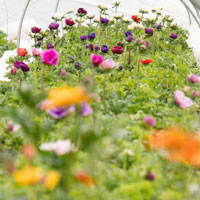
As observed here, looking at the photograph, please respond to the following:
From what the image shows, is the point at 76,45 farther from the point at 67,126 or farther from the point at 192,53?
the point at 67,126

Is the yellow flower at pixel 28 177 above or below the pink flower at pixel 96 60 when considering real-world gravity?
above

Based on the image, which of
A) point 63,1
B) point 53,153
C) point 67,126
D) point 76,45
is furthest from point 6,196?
point 63,1

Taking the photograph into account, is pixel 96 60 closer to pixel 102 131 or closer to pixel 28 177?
pixel 102 131

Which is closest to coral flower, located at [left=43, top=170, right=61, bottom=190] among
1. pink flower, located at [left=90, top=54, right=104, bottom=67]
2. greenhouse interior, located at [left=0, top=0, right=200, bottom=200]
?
greenhouse interior, located at [left=0, top=0, right=200, bottom=200]

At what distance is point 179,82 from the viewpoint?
3.03m

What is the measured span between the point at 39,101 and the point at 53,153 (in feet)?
0.62

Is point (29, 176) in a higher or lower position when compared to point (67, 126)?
higher

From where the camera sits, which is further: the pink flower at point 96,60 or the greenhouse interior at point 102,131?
the pink flower at point 96,60

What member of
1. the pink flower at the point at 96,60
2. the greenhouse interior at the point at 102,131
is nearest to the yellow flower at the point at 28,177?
the greenhouse interior at the point at 102,131

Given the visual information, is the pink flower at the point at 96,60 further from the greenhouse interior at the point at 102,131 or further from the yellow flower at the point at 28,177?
the yellow flower at the point at 28,177

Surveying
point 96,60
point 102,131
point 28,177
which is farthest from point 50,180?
point 96,60

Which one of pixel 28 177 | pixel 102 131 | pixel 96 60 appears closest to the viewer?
pixel 28 177

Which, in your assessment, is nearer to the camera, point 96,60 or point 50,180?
point 50,180

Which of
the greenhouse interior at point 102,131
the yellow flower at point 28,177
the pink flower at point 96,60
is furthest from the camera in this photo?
the pink flower at point 96,60
